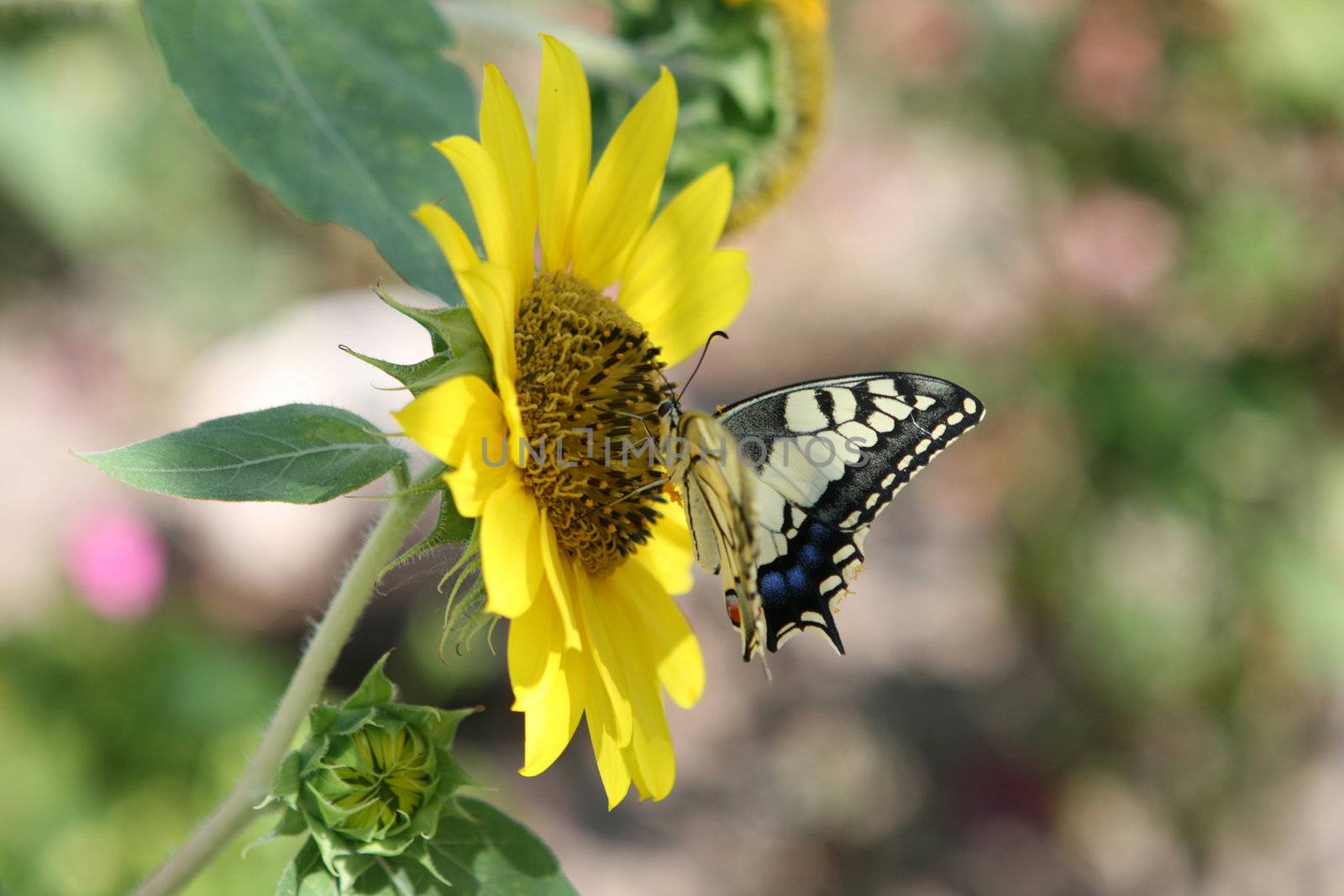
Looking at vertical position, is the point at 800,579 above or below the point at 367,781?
above

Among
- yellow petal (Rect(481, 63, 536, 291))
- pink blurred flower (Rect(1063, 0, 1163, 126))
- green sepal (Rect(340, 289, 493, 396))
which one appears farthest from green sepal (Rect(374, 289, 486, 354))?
pink blurred flower (Rect(1063, 0, 1163, 126))

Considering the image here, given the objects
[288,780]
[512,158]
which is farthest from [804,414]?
[288,780]

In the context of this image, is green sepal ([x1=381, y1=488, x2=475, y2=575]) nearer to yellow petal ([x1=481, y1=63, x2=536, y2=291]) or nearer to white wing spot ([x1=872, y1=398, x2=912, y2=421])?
yellow petal ([x1=481, y1=63, x2=536, y2=291])

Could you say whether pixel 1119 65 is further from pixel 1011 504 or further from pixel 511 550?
pixel 511 550

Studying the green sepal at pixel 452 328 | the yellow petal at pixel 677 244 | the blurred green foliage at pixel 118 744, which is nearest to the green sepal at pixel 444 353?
the green sepal at pixel 452 328

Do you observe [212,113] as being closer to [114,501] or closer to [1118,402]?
[114,501]

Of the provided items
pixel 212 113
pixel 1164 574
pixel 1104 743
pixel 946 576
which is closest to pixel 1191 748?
pixel 1104 743
